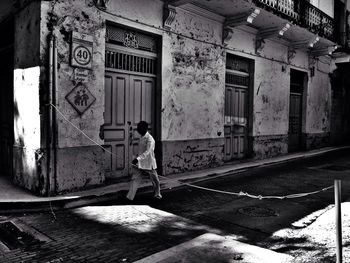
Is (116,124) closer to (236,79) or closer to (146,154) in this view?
(146,154)

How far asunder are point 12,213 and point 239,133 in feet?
27.7

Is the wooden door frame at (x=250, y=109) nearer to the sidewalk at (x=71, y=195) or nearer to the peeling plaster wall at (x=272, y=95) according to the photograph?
the peeling plaster wall at (x=272, y=95)

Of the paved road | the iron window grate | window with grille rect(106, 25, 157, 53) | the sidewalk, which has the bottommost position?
the paved road

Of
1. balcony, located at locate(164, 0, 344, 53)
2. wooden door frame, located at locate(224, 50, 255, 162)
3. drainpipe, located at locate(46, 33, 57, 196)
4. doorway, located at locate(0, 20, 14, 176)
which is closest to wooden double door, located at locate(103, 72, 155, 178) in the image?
drainpipe, located at locate(46, 33, 57, 196)

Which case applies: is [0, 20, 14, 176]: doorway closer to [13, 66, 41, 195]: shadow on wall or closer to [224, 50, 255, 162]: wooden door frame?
[13, 66, 41, 195]: shadow on wall

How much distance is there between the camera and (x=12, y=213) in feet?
18.7

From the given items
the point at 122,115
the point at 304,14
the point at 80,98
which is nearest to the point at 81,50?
the point at 80,98

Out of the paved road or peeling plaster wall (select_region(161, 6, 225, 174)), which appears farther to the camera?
peeling plaster wall (select_region(161, 6, 225, 174))

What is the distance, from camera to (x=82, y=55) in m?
6.90

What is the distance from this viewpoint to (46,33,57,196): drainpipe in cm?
638

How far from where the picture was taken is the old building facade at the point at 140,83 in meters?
6.56

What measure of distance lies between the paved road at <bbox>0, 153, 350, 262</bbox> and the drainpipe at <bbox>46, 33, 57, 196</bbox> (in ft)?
2.76

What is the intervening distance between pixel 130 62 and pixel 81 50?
167 centimetres

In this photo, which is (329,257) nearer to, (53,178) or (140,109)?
(53,178)
